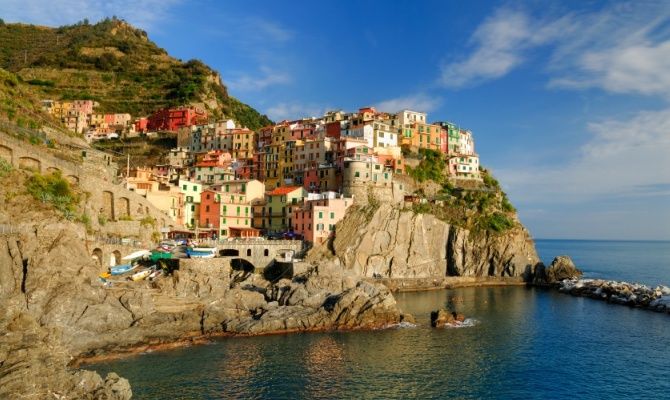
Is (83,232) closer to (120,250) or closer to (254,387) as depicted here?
(120,250)

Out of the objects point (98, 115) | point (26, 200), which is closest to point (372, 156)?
point (26, 200)

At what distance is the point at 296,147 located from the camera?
80.2 meters

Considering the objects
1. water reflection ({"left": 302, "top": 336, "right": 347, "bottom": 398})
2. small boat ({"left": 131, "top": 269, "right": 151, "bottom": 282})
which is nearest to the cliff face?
small boat ({"left": 131, "top": 269, "right": 151, "bottom": 282})

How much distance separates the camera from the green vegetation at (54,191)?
43.8 meters

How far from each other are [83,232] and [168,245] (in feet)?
34.9

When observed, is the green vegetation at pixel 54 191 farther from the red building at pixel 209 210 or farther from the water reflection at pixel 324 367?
the water reflection at pixel 324 367

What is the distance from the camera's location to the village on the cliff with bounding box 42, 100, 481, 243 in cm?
6525

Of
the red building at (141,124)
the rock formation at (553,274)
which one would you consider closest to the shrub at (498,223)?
the rock formation at (553,274)

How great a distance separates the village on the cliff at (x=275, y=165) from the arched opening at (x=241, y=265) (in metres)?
Answer: 3.80

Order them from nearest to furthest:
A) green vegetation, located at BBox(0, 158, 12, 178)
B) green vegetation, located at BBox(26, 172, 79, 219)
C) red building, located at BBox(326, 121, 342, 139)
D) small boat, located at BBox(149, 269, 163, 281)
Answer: green vegetation, located at BBox(0, 158, 12, 178)
green vegetation, located at BBox(26, 172, 79, 219)
small boat, located at BBox(149, 269, 163, 281)
red building, located at BBox(326, 121, 342, 139)

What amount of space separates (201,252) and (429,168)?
1607 inches

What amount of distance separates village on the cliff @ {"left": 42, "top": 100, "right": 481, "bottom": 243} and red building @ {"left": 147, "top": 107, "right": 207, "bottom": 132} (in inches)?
8.0

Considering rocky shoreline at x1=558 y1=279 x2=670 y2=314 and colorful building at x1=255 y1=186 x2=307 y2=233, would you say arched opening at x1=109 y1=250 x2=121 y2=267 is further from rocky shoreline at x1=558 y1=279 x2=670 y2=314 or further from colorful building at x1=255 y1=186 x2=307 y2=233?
rocky shoreline at x1=558 y1=279 x2=670 y2=314

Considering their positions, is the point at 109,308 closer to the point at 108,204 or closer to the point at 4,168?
the point at 4,168
